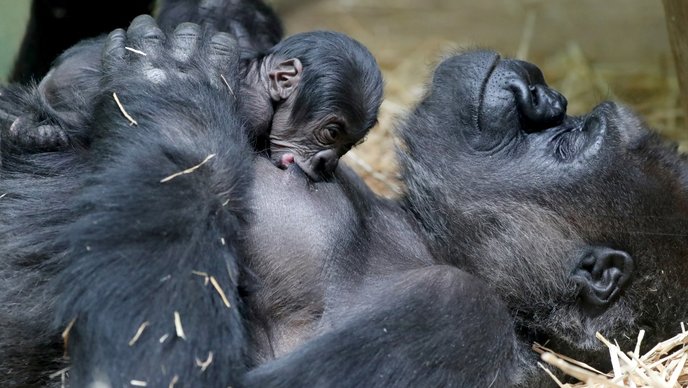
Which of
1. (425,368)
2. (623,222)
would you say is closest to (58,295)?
(425,368)

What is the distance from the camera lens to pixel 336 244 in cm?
302

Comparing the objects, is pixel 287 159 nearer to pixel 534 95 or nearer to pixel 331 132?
pixel 331 132

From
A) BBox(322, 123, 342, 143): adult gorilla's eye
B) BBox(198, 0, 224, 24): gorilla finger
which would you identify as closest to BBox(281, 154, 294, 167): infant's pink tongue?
BBox(322, 123, 342, 143): adult gorilla's eye

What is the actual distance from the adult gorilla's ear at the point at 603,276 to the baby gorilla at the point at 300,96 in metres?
0.86

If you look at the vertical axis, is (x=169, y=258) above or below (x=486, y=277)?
above

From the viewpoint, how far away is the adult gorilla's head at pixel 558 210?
310 cm

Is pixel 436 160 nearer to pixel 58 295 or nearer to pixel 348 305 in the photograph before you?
pixel 348 305

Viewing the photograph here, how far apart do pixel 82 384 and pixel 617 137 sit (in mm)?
1888

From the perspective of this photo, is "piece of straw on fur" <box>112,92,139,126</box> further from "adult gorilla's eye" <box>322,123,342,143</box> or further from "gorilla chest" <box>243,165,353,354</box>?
"adult gorilla's eye" <box>322,123,342,143</box>

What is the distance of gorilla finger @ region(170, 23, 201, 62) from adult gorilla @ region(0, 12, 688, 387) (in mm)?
25

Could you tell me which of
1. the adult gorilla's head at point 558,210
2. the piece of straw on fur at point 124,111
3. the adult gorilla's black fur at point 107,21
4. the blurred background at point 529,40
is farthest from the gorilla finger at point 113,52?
the blurred background at point 529,40

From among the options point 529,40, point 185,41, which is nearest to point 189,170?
point 185,41

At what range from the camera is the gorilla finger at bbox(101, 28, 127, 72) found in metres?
2.90

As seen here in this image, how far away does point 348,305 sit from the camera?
2928 millimetres
